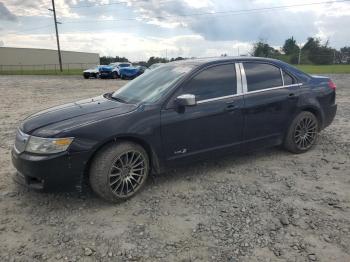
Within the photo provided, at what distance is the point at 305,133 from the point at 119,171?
10.6ft

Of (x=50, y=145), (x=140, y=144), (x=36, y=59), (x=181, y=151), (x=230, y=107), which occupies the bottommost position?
(x=181, y=151)

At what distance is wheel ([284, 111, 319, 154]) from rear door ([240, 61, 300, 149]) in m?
0.15

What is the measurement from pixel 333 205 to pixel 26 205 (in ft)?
11.3

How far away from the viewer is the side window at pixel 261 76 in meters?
5.06

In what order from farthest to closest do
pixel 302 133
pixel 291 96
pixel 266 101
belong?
pixel 302 133
pixel 291 96
pixel 266 101

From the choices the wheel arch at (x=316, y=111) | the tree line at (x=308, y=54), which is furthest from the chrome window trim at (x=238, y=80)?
the tree line at (x=308, y=54)

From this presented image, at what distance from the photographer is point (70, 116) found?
4016 mm

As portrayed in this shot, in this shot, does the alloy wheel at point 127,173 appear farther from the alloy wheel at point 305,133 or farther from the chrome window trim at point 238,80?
the alloy wheel at point 305,133

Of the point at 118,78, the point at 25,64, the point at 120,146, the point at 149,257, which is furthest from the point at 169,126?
the point at 25,64

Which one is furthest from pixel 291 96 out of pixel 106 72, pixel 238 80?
pixel 106 72

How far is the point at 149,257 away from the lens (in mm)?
3051

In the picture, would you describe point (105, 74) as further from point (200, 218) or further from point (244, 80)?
point (200, 218)

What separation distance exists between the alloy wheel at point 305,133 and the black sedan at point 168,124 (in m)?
0.02

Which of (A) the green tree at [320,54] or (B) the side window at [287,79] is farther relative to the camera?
(A) the green tree at [320,54]
